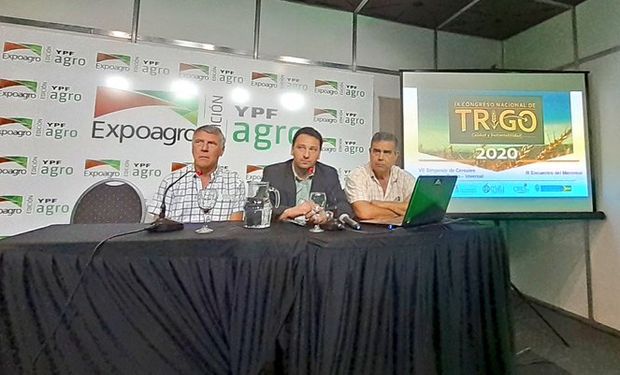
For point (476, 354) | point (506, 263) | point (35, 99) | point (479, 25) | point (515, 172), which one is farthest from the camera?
point (479, 25)

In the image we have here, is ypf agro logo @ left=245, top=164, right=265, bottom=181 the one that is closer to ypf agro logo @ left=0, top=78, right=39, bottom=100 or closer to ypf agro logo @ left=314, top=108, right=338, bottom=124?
ypf agro logo @ left=314, top=108, right=338, bottom=124

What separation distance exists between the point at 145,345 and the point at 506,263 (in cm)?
136

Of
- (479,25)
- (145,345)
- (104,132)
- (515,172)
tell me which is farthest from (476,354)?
(479,25)

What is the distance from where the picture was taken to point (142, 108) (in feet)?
8.14

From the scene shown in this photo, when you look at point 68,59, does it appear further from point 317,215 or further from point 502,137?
point 502,137

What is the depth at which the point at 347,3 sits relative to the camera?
2949mm

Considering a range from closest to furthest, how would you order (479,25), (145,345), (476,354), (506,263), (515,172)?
1. (145,345)
2. (476,354)
3. (506,263)
4. (515,172)
5. (479,25)

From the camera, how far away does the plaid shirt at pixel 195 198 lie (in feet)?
5.95

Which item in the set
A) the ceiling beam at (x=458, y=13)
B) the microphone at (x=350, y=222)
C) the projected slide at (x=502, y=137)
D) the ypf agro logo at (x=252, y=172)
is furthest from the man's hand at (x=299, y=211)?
the ceiling beam at (x=458, y=13)

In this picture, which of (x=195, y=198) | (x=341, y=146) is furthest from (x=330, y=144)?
(x=195, y=198)

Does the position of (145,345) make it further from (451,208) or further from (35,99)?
(451,208)

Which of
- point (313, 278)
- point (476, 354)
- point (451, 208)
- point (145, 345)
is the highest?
point (451, 208)

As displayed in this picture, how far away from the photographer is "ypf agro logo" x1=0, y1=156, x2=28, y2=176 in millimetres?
2227

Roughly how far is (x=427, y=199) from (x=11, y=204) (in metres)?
2.70
